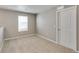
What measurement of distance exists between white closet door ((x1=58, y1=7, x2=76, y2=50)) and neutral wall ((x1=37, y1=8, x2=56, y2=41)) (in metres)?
0.17

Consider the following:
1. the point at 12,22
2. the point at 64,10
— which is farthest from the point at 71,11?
the point at 12,22

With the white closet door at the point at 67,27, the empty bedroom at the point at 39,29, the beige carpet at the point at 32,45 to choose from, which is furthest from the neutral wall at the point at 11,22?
the white closet door at the point at 67,27

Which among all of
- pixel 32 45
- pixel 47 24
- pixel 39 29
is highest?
pixel 47 24

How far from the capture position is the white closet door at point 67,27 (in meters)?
1.96

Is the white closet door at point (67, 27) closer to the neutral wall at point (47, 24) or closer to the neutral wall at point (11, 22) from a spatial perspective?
the neutral wall at point (47, 24)

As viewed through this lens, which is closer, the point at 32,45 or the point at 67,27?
the point at 67,27

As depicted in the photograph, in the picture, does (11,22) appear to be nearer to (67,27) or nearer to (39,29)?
(39,29)

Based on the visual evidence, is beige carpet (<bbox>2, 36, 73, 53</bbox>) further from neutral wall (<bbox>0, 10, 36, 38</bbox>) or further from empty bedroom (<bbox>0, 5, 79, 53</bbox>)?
neutral wall (<bbox>0, 10, 36, 38</bbox>)

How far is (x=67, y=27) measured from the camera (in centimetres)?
201

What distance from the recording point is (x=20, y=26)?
199 cm

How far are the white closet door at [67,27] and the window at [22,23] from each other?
2.92ft

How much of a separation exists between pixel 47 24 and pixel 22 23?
28.4 inches

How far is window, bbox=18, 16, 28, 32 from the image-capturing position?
6.54ft

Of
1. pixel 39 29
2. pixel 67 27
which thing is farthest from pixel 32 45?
pixel 67 27
